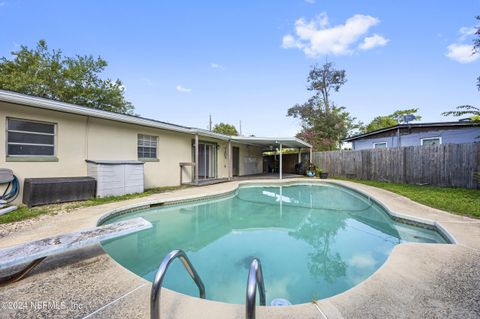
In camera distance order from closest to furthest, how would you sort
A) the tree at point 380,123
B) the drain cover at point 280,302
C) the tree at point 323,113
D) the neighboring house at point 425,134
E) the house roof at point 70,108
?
the drain cover at point 280,302
the house roof at point 70,108
the neighboring house at point 425,134
the tree at point 323,113
the tree at point 380,123

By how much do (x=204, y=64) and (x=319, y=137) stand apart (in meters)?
13.8

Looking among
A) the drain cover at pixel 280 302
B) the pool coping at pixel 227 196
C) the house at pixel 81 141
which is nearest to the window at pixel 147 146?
the house at pixel 81 141

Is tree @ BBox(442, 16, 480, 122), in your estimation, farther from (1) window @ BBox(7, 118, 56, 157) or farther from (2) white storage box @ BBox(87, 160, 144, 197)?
(1) window @ BBox(7, 118, 56, 157)

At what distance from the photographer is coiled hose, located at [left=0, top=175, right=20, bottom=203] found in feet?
16.9

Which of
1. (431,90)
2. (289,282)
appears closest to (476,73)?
(431,90)

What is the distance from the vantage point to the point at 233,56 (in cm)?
1240

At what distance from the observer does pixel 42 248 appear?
222 cm

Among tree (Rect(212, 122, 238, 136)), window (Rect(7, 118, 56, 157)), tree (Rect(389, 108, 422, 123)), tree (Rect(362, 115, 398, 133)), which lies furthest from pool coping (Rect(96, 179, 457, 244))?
tree (Rect(212, 122, 238, 136))

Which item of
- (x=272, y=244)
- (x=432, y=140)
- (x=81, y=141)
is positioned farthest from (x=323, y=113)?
(x=81, y=141)

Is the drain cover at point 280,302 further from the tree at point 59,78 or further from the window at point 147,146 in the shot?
the tree at point 59,78

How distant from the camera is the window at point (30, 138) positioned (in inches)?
212

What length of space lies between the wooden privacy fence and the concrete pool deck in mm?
7605

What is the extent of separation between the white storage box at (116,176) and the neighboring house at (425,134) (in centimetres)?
1415

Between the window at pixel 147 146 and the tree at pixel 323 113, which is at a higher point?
the tree at pixel 323 113
